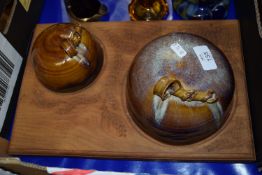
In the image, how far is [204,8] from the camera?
3.35 feet

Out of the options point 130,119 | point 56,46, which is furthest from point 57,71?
point 130,119

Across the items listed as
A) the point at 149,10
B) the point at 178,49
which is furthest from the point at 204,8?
the point at 178,49

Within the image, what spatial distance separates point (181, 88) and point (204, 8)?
416mm

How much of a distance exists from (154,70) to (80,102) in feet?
0.87

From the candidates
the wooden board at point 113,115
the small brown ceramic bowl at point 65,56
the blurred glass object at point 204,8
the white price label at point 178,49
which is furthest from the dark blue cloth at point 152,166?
the blurred glass object at point 204,8

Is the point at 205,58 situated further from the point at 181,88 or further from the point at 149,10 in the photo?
the point at 149,10

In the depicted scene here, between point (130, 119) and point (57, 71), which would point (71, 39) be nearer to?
point (57, 71)

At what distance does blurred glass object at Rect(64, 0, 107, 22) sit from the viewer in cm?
109

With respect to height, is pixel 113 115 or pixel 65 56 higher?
pixel 65 56

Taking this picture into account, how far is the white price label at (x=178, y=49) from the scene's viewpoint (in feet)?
2.47

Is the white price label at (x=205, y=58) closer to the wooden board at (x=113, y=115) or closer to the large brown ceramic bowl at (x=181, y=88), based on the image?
the large brown ceramic bowl at (x=181, y=88)

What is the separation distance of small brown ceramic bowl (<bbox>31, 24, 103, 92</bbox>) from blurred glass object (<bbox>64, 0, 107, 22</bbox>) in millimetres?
241

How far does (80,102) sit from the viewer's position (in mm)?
919

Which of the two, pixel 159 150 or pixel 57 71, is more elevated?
A: pixel 57 71
